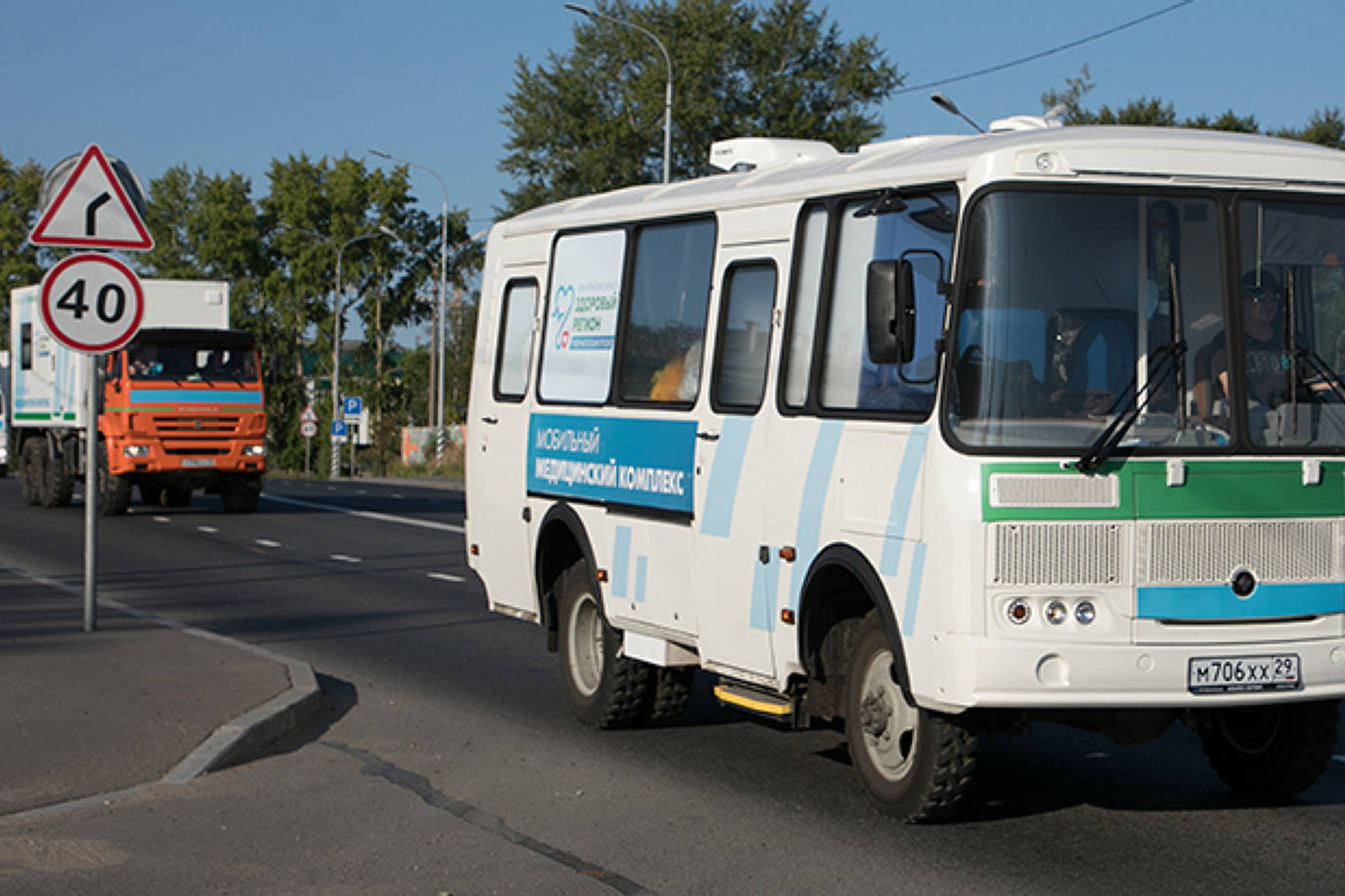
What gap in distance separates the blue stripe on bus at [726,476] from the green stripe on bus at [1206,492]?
6.33ft

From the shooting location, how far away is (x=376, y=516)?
99.1 feet

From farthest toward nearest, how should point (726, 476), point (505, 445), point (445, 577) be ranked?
1. point (445, 577)
2. point (505, 445)
3. point (726, 476)

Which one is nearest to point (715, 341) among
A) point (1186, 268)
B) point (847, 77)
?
point (1186, 268)

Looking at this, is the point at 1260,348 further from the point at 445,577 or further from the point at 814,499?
the point at 445,577

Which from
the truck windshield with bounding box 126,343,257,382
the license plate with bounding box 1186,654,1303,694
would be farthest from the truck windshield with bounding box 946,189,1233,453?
the truck windshield with bounding box 126,343,257,382

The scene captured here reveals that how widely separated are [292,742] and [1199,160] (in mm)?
5360

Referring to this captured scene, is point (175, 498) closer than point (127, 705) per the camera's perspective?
No

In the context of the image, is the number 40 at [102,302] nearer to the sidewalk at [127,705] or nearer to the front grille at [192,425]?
the sidewalk at [127,705]

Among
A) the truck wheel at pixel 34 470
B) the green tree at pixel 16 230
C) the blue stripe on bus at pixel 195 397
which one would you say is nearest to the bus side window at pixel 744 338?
the blue stripe on bus at pixel 195 397

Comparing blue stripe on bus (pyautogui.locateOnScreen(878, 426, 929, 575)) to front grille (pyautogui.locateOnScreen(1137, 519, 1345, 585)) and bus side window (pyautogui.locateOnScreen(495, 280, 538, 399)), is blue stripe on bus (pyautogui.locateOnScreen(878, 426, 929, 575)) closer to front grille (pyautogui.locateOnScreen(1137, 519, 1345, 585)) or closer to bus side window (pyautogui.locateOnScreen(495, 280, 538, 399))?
front grille (pyautogui.locateOnScreen(1137, 519, 1345, 585))

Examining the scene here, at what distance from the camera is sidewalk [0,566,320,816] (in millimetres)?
8586

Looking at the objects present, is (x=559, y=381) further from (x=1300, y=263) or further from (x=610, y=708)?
(x=1300, y=263)

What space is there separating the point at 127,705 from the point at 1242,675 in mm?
5849

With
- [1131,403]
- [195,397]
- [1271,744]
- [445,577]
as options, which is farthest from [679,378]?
[195,397]
